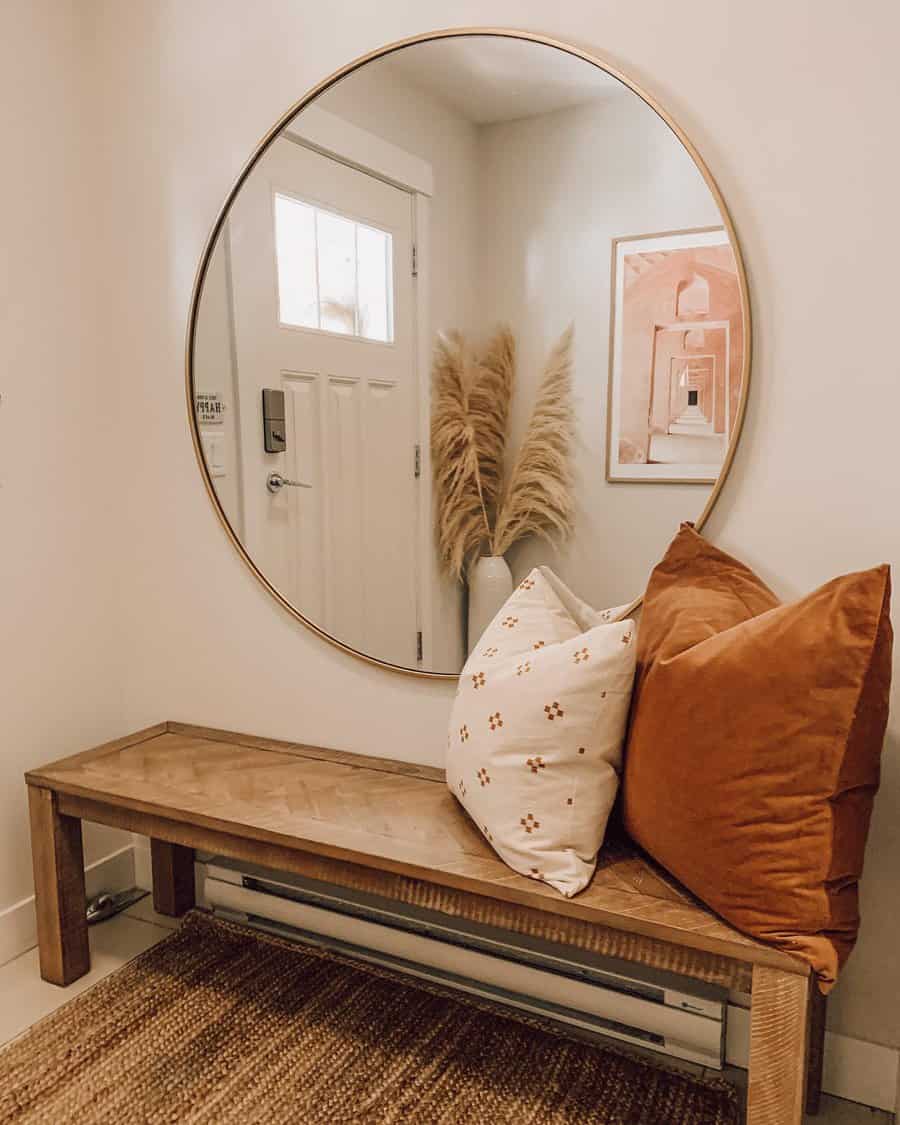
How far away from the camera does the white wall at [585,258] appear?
5.25 ft

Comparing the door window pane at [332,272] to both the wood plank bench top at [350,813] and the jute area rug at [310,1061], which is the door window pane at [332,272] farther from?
the jute area rug at [310,1061]

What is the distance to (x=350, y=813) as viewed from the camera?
168 cm

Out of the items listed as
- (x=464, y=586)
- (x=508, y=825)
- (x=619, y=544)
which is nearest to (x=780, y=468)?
(x=619, y=544)

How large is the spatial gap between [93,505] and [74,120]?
0.88 meters

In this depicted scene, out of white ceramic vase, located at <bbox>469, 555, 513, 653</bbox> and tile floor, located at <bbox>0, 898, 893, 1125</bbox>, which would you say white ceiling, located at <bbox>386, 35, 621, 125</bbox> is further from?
tile floor, located at <bbox>0, 898, 893, 1125</bbox>

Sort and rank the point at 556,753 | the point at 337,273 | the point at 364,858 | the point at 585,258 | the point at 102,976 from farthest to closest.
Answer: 1. the point at 102,976
2. the point at 337,273
3. the point at 585,258
4. the point at 364,858
5. the point at 556,753

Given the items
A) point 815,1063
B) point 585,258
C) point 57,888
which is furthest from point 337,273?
point 815,1063

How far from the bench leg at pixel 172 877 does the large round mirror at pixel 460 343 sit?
27.0 inches

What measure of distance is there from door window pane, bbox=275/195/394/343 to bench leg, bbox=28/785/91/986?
1.13 meters

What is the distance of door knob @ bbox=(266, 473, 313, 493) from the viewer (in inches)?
77.7

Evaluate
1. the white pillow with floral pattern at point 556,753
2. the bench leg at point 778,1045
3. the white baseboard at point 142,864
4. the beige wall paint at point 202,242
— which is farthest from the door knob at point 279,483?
the bench leg at point 778,1045

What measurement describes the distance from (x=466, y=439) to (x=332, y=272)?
453mm

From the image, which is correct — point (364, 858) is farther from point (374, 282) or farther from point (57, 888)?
point (374, 282)

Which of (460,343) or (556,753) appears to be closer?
(556,753)
